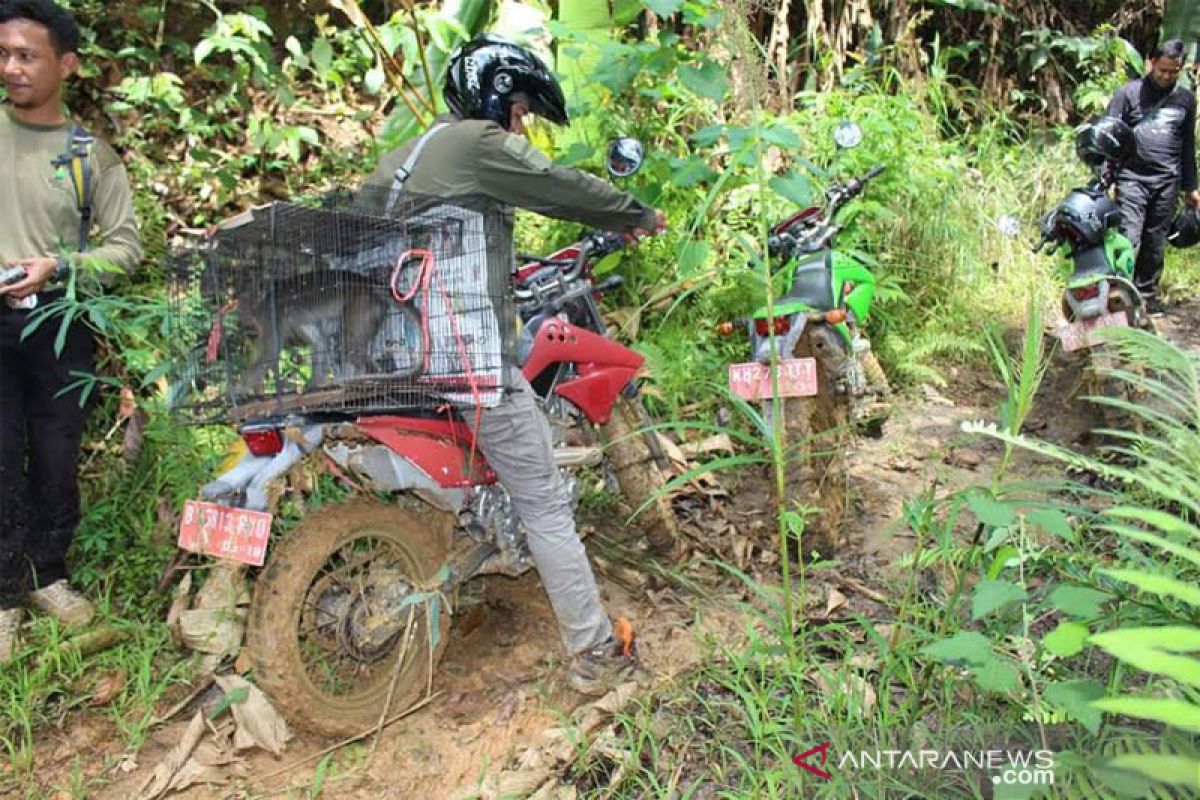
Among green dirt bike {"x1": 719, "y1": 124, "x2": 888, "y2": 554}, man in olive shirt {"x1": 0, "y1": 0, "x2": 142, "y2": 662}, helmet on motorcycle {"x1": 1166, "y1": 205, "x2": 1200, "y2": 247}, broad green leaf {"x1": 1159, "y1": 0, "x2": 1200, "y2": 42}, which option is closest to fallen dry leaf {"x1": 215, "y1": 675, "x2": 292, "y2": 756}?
man in olive shirt {"x1": 0, "y1": 0, "x2": 142, "y2": 662}

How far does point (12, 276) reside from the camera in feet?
10.4

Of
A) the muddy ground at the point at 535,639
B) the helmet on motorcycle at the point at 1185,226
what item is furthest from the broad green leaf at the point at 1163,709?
the helmet on motorcycle at the point at 1185,226

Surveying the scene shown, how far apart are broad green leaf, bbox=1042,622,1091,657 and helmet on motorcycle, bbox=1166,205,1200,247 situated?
19.7 feet

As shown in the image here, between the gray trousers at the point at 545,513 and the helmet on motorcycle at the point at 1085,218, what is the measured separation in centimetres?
304

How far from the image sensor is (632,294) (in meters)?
5.38

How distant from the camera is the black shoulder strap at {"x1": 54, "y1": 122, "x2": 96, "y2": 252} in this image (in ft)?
11.4

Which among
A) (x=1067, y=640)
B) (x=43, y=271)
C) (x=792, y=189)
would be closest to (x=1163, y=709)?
(x=1067, y=640)

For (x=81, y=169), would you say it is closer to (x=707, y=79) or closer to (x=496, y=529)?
(x=496, y=529)

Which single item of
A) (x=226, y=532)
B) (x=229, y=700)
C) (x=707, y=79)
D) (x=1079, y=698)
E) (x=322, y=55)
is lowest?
(x=229, y=700)

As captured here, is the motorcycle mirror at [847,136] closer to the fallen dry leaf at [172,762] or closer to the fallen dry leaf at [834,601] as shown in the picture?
the fallen dry leaf at [834,601]

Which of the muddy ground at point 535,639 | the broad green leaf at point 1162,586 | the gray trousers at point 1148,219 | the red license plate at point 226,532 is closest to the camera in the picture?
the broad green leaf at point 1162,586

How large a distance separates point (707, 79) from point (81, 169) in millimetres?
2464

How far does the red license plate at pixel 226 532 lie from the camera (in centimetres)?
274

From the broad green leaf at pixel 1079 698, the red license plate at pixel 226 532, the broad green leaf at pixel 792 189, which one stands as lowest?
the broad green leaf at pixel 1079 698
